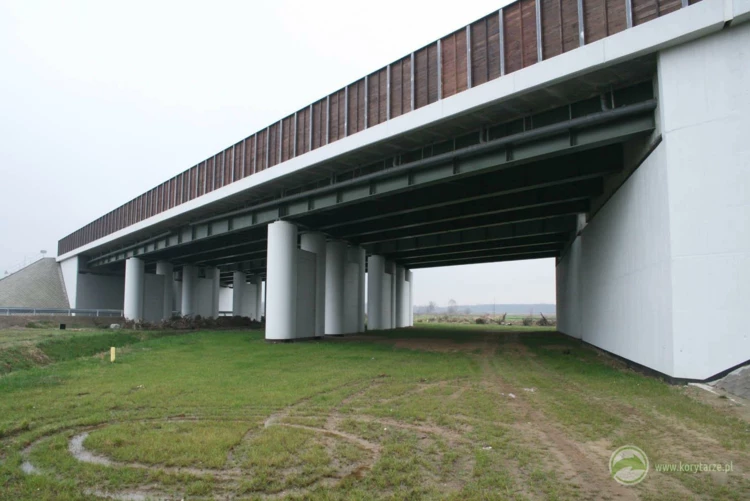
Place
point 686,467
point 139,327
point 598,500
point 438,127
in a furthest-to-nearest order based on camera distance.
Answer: point 139,327, point 438,127, point 686,467, point 598,500

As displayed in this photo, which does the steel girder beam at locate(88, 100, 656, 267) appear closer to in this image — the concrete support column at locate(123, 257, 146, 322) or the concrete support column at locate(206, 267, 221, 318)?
the concrete support column at locate(123, 257, 146, 322)

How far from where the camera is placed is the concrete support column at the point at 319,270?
1332 inches

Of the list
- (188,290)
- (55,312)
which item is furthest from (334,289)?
(55,312)

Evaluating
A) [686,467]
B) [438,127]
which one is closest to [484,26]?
[438,127]

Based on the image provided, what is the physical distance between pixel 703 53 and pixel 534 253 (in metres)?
37.8

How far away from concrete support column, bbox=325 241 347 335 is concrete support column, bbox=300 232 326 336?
2923 mm

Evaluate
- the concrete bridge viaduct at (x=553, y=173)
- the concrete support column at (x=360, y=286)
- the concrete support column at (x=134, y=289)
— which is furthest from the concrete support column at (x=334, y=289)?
the concrete support column at (x=134, y=289)

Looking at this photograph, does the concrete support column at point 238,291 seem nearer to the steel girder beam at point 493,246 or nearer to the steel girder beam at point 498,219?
the steel girder beam at point 493,246

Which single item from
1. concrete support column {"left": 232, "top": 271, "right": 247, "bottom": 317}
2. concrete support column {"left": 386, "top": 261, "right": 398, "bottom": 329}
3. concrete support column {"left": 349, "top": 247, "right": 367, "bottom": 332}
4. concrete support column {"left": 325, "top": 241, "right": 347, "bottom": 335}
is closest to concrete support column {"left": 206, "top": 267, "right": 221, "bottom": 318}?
concrete support column {"left": 232, "top": 271, "right": 247, "bottom": 317}

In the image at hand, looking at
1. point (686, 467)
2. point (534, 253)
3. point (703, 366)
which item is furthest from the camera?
point (534, 253)

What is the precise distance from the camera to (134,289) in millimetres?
53156

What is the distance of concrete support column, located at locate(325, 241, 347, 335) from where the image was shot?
37719 millimetres

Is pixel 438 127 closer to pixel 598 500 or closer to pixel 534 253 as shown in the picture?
pixel 598 500

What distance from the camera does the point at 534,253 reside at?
49594 mm
